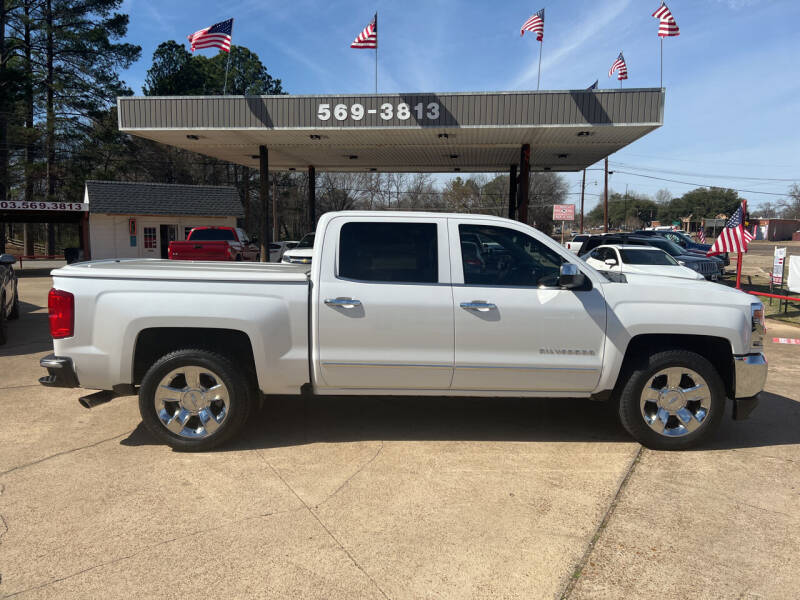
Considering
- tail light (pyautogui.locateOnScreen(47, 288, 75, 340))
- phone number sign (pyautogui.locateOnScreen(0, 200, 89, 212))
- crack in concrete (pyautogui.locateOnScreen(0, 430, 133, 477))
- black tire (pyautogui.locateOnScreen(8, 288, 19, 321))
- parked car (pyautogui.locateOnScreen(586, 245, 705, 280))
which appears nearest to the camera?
crack in concrete (pyautogui.locateOnScreen(0, 430, 133, 477))

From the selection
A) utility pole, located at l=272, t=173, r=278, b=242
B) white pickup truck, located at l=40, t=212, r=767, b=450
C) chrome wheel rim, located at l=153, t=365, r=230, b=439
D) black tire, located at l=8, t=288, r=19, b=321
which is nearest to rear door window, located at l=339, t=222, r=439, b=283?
white pickup truck, located at l=40, t=212, r=767, b=450

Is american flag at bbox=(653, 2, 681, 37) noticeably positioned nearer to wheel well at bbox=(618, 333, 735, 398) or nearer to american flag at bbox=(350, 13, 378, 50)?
american flag at bbox=(350, 13, 378, 50)

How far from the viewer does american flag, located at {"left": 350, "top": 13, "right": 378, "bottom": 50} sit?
15875 millimetres

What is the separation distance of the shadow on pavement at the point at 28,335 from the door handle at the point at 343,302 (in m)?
5.84

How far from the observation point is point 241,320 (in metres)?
4.19

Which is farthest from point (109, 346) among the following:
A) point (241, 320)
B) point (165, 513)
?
point (165, 513)

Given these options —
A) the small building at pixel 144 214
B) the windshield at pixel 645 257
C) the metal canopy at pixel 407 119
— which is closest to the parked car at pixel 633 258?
the windshield at pixel 645 257

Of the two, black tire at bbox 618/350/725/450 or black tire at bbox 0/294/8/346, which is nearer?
black tire at bbox 618/350/725/450

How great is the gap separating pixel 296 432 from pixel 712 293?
363 centimetres

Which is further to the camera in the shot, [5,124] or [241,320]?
[5,124]

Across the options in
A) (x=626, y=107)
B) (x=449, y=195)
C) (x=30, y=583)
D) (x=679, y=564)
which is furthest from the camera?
(x=449, y=195)

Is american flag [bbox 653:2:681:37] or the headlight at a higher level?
american flag [bbox 653:2:681:37]

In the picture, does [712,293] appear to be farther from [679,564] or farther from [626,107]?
[626,107]

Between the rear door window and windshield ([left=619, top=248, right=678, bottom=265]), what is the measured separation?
33.4ft
